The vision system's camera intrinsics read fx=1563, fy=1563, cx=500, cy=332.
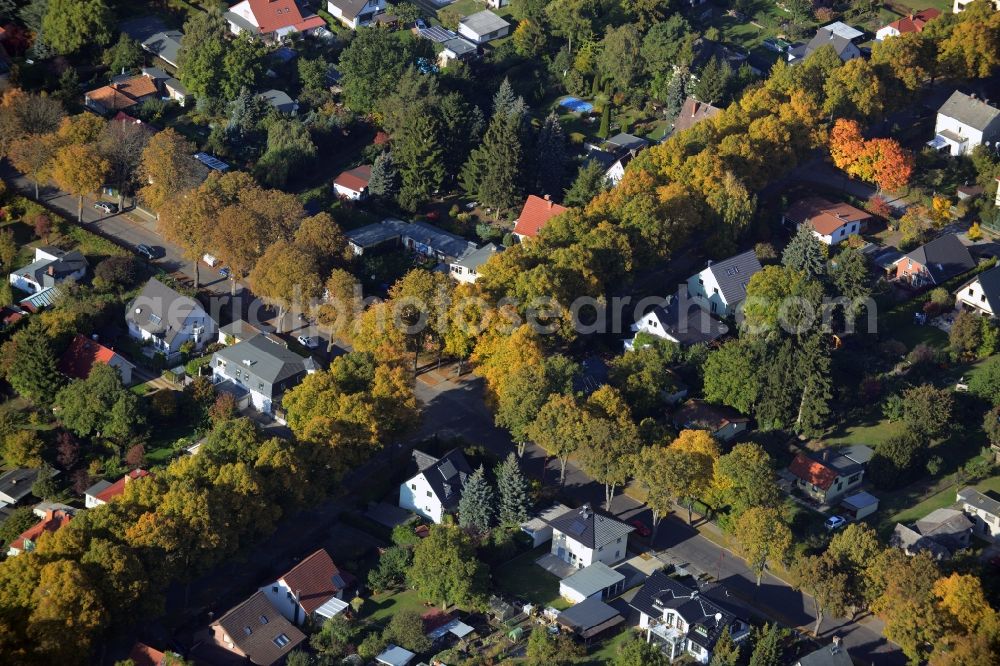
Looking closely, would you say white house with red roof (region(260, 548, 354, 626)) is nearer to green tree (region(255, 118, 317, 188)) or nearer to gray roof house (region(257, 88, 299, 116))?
green tree (region(255, 118, 317, 188))

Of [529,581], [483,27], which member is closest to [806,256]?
[529,581]

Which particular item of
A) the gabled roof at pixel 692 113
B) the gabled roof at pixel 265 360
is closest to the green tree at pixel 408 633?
the gabled roof at pixel 265 360

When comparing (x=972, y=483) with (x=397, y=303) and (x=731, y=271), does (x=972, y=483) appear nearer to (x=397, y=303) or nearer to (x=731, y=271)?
(x=731, y=271)

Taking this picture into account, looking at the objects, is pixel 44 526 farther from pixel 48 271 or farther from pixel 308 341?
pixel 48 271

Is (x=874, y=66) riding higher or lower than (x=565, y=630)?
higher

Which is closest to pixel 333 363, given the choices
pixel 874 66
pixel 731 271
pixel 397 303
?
pixel 397 303
